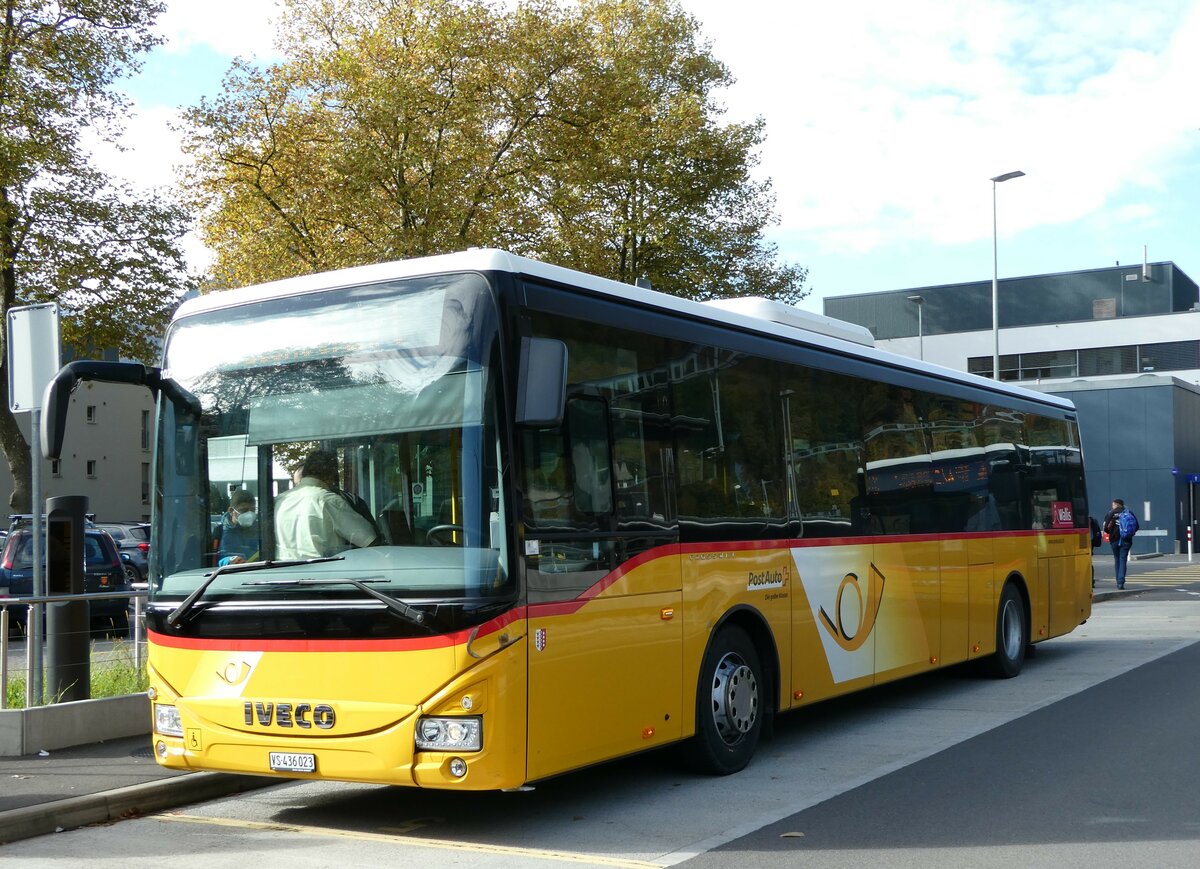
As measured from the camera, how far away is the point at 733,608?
884cm

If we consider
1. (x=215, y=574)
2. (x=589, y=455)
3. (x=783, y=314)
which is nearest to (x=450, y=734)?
(x=215, y=574)

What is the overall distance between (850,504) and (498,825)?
4.38 meters

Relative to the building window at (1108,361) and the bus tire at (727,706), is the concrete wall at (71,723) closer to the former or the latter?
the bus tire at (727,706)

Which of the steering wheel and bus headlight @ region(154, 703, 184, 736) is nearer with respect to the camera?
the steering wheel

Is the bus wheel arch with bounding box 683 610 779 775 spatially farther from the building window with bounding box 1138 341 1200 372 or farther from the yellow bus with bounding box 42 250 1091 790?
the building window with bounding box 1138 341 1200 372

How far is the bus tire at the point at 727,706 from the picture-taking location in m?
8.53

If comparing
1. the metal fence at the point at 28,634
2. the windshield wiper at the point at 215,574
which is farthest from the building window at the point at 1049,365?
the windshield wiper at the point at 215,574

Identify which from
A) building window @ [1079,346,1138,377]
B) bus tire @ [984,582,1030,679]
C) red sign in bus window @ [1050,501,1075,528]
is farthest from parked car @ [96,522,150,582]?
building window @ [1079,346,1138,377]

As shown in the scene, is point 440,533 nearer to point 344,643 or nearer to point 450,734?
point 344,643

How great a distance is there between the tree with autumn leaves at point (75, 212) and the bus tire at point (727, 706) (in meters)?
18.1

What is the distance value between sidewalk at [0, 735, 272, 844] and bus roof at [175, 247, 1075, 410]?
2.88 m

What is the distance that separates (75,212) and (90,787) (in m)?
18.7

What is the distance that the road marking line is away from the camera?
662 cm

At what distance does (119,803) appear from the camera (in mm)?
7918
